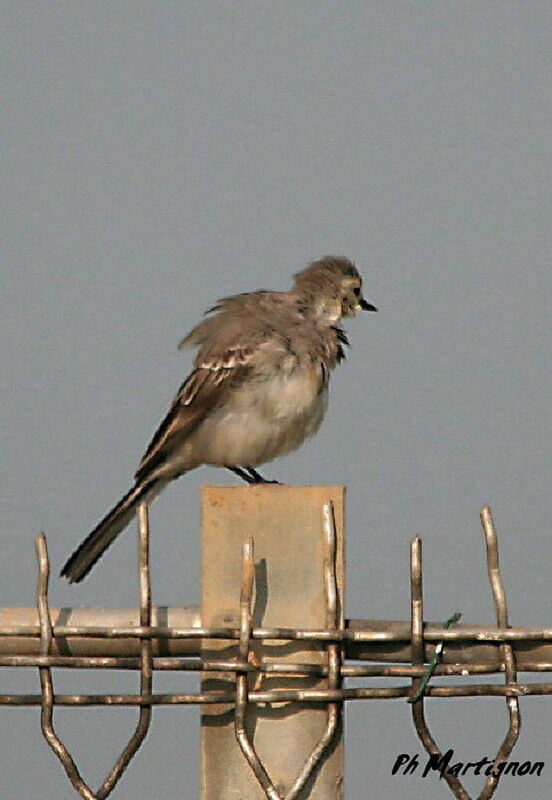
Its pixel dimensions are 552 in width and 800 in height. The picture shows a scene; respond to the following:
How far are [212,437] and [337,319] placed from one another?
1.20m

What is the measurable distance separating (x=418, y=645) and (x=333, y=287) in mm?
5372

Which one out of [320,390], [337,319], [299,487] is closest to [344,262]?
[337,319]

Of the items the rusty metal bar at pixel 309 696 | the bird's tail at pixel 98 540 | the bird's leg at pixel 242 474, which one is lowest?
the rusty metal bar at pixel 309 696

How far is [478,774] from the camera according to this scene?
4203mm

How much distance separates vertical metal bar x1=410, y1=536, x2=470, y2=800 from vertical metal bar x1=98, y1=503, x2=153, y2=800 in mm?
746

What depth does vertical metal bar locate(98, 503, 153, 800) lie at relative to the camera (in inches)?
160

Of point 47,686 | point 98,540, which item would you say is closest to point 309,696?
point 47,686

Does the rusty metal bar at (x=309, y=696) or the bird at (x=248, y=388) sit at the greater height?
the bird at (x=248, y=388)

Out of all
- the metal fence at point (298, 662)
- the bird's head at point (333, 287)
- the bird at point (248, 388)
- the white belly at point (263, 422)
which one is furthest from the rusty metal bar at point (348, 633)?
the bird's head at point (333, 287)

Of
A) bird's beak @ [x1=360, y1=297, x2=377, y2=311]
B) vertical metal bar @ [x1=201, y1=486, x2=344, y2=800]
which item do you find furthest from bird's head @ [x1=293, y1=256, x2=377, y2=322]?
vertical metal bar @ [x1=201, y1=486, x2=344, y2=800]

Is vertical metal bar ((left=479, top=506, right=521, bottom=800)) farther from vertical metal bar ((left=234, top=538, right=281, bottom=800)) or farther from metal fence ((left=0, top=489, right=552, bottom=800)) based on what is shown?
vertical metal bar ((left=234, top=538, right=281, bottom=800))

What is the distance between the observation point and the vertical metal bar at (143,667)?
4.07 metres

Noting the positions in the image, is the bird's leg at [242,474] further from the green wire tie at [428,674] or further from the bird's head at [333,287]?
the green wire tie at [428,674]

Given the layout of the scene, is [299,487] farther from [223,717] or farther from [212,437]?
[212,437]
